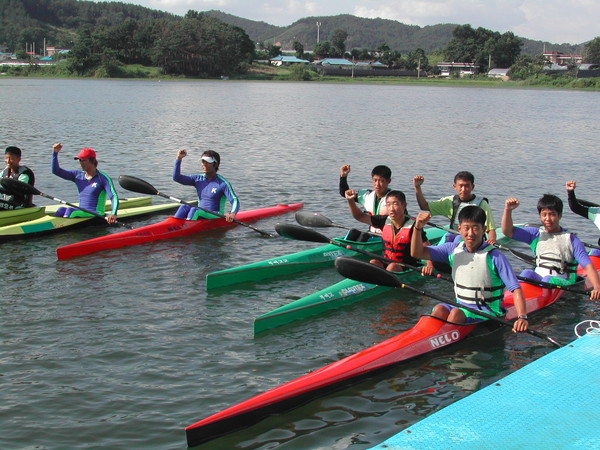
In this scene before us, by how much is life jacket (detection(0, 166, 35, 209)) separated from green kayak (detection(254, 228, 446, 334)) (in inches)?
289

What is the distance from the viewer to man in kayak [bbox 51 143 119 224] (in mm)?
14398

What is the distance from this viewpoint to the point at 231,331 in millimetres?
9609

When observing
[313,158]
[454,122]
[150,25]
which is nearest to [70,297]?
[313,158]

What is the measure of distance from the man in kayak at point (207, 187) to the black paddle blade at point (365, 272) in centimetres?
604

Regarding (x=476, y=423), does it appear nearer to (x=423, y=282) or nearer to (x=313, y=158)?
(x=423, y=282)

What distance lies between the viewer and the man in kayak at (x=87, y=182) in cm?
1440

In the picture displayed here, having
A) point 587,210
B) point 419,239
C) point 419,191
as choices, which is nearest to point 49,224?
point 419,191

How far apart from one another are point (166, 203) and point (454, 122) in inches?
1218

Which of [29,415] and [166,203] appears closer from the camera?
[29,415]

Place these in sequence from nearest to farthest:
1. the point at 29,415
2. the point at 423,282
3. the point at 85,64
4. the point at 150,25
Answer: the point at 29,415 < the point at 423,282 < the point at 85,64 < the point at 150,25

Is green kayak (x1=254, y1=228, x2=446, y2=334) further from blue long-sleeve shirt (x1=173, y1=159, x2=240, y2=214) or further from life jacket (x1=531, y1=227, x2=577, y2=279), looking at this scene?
blue long-sleeve shirt (x1=173, y1=159, x2=240, y2=214)

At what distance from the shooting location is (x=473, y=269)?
8.16 meters

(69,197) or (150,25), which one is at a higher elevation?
(150,25)

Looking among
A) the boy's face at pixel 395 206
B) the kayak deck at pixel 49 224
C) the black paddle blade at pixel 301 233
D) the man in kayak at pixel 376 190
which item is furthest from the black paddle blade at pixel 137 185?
the boy's face at pixel 395 206
